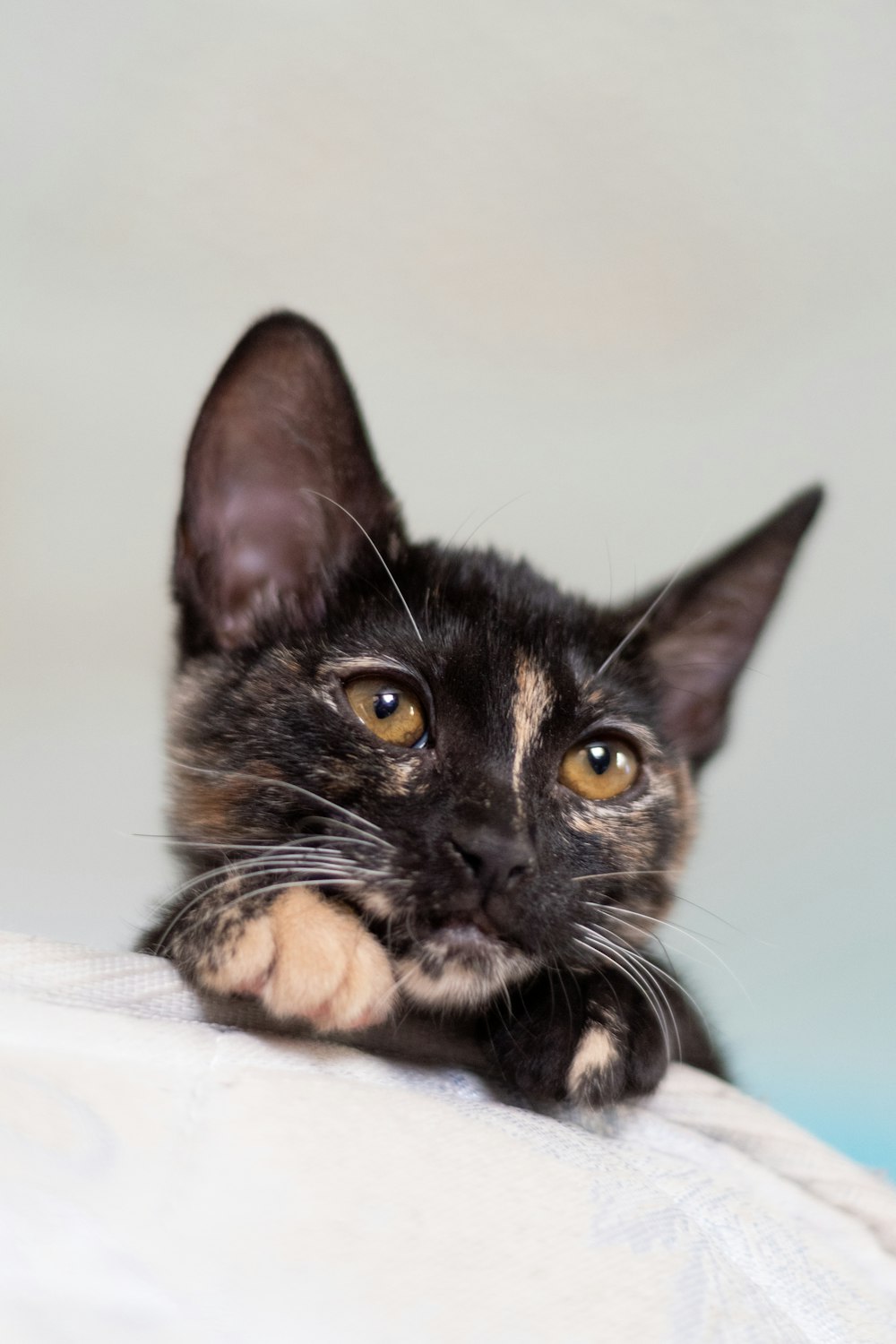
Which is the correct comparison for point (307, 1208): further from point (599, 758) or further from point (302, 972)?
point (599, 758)

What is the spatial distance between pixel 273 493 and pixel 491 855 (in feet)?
1.95

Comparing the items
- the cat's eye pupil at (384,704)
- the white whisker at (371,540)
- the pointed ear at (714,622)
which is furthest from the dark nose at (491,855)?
the pointed ear at (714,622)

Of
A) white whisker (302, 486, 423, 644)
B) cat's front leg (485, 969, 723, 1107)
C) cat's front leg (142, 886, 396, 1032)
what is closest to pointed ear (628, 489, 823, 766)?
white whisker (302, 486, 423, 644)

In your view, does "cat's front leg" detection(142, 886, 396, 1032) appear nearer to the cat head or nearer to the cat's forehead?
the cat head

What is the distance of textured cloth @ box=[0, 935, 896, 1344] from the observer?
0.62 m

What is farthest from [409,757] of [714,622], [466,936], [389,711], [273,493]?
[714,622]

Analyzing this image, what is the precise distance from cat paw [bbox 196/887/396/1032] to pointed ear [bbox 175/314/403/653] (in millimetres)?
483

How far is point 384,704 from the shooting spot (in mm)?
1072

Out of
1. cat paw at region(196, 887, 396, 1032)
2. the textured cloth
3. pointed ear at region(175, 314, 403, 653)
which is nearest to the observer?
the textured cloth

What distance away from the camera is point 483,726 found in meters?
1.06

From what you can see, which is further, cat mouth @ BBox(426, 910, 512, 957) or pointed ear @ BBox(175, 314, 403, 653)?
pointed ear @ BBox(175, 314, 403, 653)

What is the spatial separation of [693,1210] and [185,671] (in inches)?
31.2

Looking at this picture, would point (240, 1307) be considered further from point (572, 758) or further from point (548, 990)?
point (572, 758)

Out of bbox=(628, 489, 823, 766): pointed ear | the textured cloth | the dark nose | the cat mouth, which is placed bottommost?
the textured cloth
